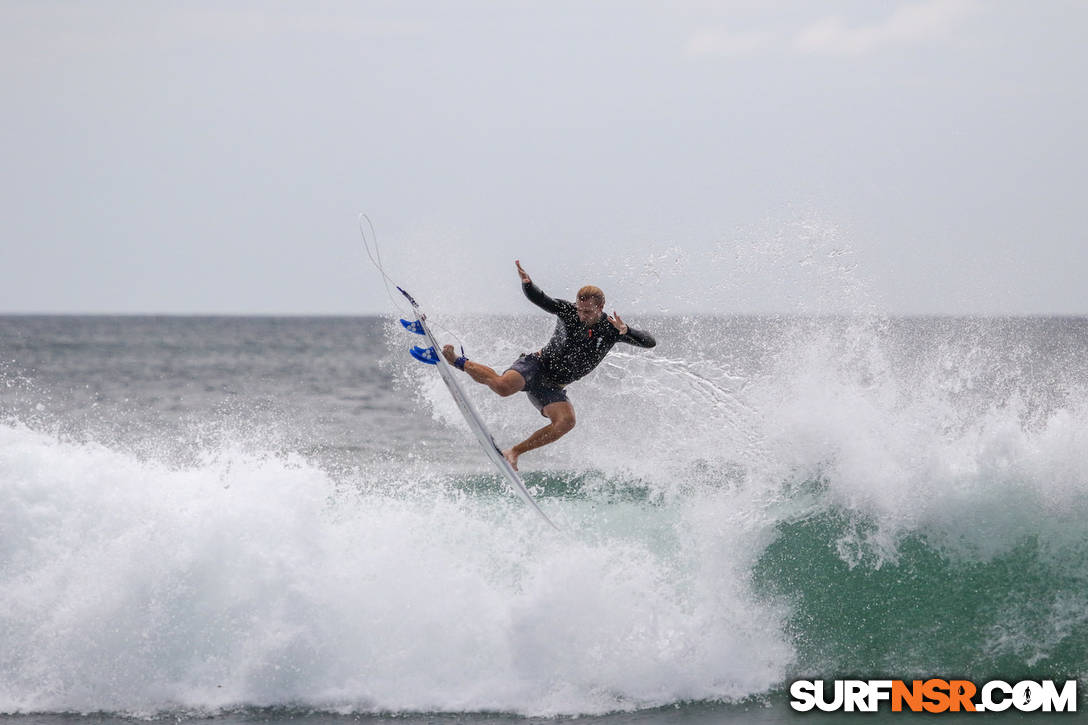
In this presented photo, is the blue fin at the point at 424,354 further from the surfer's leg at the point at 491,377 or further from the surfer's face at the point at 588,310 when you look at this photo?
the surfer's face at the point at 588,310

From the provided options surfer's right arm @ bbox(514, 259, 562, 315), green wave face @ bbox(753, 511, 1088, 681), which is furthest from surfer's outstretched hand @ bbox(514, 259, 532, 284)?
green wave face @ bbox(753, 511, 1088, 681)

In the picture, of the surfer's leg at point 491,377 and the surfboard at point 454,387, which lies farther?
the surfboard at point 454,387

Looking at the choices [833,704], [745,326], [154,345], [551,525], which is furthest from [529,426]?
[154,345]

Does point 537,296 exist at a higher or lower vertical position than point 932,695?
higher

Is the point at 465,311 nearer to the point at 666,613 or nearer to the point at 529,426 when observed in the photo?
the point at 529,426

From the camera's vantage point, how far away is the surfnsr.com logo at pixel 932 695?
323 inches

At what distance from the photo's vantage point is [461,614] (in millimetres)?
8906

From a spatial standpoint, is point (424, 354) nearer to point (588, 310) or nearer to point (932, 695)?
point (588, 310)

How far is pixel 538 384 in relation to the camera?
8812 mm

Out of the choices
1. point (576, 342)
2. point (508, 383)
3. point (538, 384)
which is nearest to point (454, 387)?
point (508, 383)

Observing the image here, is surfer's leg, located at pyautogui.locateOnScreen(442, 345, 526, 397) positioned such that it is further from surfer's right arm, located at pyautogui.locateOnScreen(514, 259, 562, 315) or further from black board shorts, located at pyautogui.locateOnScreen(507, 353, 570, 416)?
surfer's right arm, located at pyautogui.locateOnScreen(514, 259, 562, 315)

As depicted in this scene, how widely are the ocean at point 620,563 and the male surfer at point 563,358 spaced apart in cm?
133

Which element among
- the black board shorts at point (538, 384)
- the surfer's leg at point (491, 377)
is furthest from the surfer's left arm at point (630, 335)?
the surfer's leg at point (491, 377)

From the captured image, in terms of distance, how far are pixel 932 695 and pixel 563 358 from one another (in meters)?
4.12
